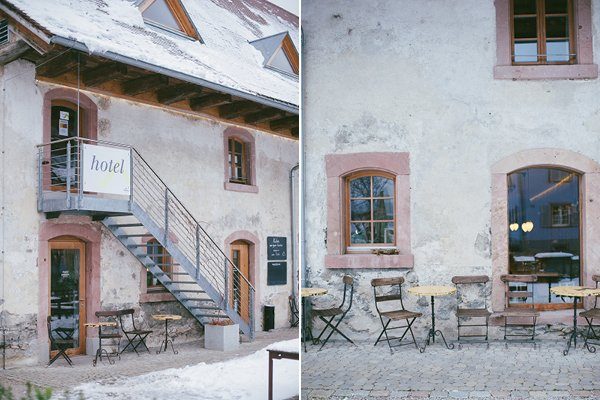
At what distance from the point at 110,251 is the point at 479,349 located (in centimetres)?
310

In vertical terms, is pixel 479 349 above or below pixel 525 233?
below

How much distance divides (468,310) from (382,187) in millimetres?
1091

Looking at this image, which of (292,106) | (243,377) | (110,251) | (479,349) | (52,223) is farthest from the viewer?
(479,349)

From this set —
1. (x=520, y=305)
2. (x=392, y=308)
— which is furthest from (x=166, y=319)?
(x=520, y=305)

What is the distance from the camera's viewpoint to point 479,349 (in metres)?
5.17

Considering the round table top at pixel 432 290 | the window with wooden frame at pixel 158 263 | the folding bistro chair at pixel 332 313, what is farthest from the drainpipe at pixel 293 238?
the round table top at pixel 432 290

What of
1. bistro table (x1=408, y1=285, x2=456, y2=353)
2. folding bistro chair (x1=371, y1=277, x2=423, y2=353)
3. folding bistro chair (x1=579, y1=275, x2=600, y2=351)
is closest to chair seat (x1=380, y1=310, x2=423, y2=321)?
folding bistro chair (x1=371, y1=277, x2=423, y2=353)

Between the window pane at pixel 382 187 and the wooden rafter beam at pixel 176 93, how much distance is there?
2.18 m

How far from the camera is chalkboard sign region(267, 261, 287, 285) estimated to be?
11.7 ft

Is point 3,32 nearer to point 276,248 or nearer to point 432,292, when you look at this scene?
point 276,248

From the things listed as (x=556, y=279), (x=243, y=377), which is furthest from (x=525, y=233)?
(x=243, y=377)

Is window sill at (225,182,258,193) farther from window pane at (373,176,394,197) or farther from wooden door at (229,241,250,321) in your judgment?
window pane at (373,176,394,197)

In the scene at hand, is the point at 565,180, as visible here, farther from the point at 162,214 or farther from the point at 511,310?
the point at 162,214

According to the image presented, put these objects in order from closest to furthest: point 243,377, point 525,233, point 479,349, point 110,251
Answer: point 110,251 < point 243,377 < point 479,349 < point 525,233
